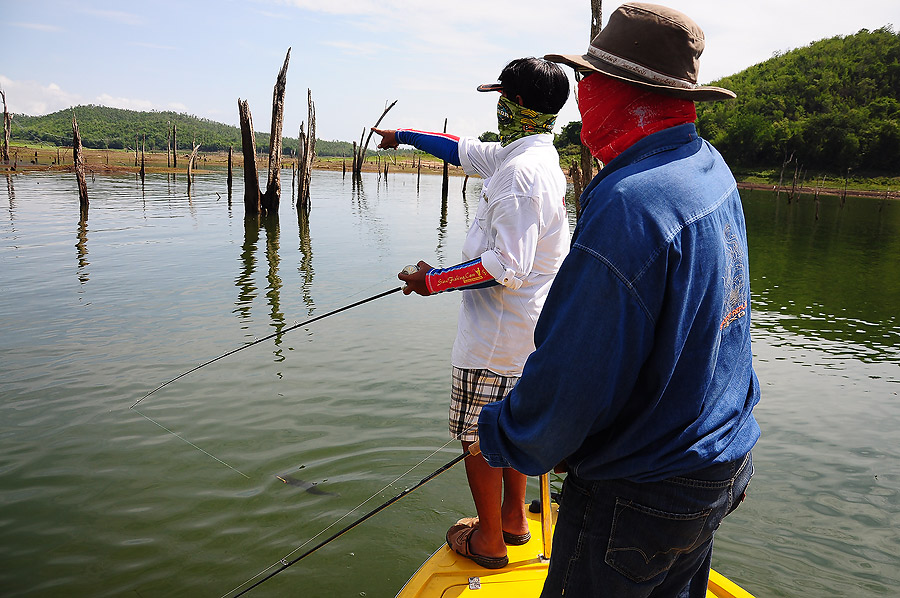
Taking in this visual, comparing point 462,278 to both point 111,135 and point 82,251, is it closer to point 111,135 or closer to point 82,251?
point 82,251

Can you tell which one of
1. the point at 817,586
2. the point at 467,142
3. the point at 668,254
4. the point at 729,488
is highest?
the point at 467,142

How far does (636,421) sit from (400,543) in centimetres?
285

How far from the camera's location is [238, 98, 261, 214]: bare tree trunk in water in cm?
2123

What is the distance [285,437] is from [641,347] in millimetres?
4383

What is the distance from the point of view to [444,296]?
35.8 ft

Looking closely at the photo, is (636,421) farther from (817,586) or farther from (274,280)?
(274,280)

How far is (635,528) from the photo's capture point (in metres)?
1.48

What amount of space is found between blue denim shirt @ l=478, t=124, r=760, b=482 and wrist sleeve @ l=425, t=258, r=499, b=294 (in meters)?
1.04

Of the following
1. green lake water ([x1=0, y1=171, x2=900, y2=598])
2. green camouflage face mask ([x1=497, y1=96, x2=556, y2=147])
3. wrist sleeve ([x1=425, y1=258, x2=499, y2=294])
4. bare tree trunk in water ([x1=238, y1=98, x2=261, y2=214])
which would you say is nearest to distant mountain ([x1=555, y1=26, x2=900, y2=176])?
bare tree trunk in water ([x1=238, y1=98, x2=261, y2=214])

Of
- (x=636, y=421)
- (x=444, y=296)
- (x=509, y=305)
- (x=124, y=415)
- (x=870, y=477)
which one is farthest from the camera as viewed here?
(x=444, y=296)

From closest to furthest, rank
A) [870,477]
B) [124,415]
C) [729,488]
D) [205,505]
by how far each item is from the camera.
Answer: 1. [729,488]
2. [205,505]
3. [870,477]
4. [124,415]

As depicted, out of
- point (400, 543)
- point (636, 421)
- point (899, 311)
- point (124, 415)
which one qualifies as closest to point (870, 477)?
Answer: point (400, 543)

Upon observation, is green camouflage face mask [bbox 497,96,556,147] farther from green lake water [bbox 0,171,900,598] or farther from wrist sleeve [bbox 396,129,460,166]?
green lake water [bbox 0,171,900,598]

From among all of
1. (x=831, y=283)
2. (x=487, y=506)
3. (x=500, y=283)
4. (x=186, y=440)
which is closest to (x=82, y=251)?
(x=186, y=440)
